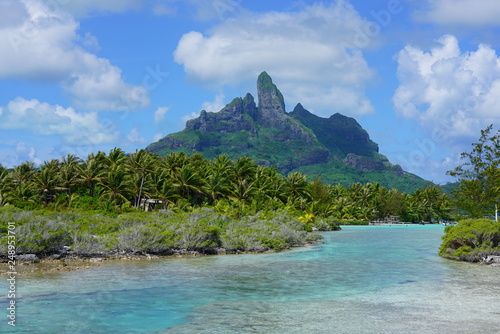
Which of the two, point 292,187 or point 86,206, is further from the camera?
point 292,187

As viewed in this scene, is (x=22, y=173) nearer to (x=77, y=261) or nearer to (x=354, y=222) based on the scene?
(x=77, y=261)

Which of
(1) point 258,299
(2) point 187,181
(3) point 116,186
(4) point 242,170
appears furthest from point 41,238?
(4) point 242,170

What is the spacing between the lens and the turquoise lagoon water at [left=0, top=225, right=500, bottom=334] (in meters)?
10.9

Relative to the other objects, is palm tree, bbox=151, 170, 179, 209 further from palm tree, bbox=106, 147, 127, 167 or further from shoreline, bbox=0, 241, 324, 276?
shoreline, bbox=0, 241, 324, 276

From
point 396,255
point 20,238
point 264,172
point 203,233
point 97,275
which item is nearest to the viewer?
point 97,275

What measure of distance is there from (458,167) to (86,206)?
4500cm

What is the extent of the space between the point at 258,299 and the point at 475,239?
1696 cm

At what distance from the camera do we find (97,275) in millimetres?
18844

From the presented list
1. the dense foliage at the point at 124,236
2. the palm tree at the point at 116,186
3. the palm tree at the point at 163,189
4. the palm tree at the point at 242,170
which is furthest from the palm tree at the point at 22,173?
the dense foliage at the point at 124,236

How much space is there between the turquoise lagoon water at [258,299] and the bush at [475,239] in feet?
5.82

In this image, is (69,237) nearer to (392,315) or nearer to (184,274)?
(184,274)

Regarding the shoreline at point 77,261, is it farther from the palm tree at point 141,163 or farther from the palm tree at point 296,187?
the palm tree at point 296,187

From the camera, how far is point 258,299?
47.2ft

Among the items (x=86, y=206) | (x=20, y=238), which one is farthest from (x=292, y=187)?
(x=20, y=238)
